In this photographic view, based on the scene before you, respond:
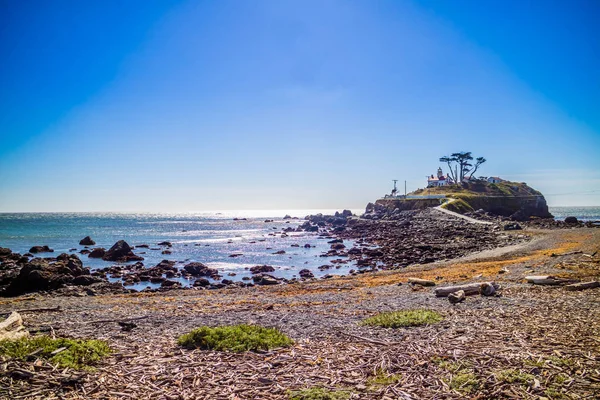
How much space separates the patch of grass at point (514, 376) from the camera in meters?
6.32

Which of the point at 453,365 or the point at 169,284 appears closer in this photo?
the point at 453,365

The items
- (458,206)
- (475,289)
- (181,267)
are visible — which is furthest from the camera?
(458,206)

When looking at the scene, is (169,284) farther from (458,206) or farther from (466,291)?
(458,206)

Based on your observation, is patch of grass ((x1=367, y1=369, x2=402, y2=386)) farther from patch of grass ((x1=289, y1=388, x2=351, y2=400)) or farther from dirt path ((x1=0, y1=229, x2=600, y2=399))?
patch of grass ((x1=289, y1=388, x2=351, y2=400))

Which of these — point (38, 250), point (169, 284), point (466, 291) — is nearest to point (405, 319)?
point (466, 291)

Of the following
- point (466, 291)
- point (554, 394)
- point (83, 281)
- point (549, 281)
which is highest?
point (554, 394)

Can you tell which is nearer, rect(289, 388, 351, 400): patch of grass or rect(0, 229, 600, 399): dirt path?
rect(289, 388, 351, 400): patch of grass

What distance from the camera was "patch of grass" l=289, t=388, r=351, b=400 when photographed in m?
6.01

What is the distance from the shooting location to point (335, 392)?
6172 millimetres

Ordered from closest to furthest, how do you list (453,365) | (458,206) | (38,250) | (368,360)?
1. (453,365)
2. (368,360)
3. (38,250)
4. (458,206)

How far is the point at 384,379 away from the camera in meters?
6.72

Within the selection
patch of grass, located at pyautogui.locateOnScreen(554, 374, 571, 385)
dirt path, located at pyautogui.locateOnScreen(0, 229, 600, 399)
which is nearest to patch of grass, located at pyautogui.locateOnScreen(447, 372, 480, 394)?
dirt path, located at pyautogui.locateOnScreen(0, 229, 600, 399)

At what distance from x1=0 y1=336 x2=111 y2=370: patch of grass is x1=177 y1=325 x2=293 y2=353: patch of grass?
1866mm

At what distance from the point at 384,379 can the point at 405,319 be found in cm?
455
